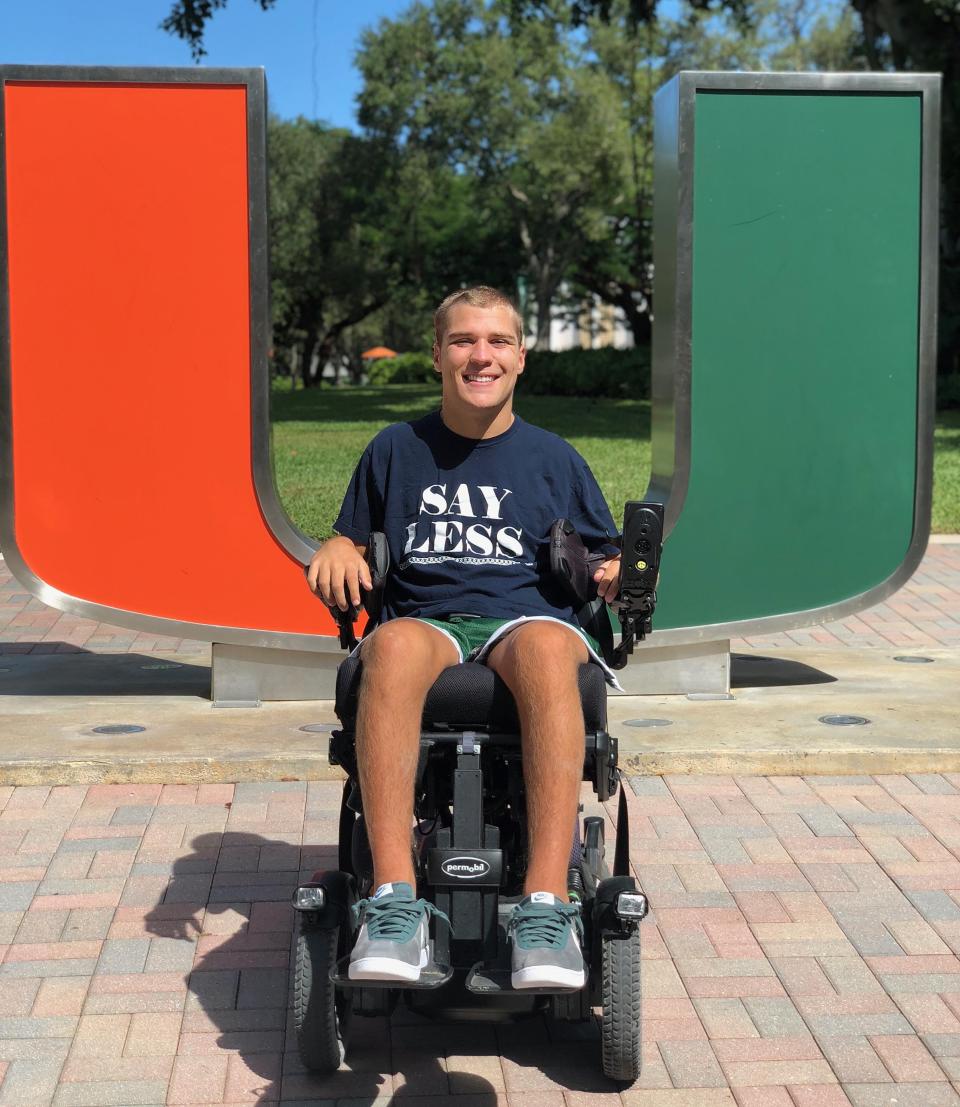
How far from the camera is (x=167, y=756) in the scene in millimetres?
5133

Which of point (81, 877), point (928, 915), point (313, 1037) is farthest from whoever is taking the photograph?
point (81, 877)

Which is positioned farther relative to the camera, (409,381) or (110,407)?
(409,381)

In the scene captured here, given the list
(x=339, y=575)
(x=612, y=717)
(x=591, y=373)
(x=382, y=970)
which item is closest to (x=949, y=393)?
(x=591, y=373)

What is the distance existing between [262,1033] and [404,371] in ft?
136

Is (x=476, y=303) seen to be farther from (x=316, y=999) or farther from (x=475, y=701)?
(x=316, y=999)

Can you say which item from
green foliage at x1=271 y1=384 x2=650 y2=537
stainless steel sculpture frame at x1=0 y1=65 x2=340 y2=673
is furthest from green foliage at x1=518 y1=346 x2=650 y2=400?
stainless steel sculpture frame at x1=0 y1=65 x2=340 y2=673

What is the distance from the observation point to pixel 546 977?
8.88 ft

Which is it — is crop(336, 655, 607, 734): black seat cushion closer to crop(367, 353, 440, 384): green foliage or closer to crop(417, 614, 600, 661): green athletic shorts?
crop(417, 614, 600, 661): green athletic shorts

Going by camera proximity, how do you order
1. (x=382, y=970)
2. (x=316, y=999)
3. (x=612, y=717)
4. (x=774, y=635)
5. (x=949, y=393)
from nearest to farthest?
(x=382, y=970)
(x=316, y=999)
(x=612, y=717)
(x=774, y=635)
(x=949, y=393)

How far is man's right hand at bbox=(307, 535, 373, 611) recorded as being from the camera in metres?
3.26

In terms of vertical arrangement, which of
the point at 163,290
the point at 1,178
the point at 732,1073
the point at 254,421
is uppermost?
the point at 1,178

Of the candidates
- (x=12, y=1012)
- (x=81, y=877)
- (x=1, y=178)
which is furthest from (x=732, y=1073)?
(x=1, y=178)

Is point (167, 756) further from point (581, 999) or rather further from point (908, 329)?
point (908, 329)

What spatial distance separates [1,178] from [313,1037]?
12.6ft
